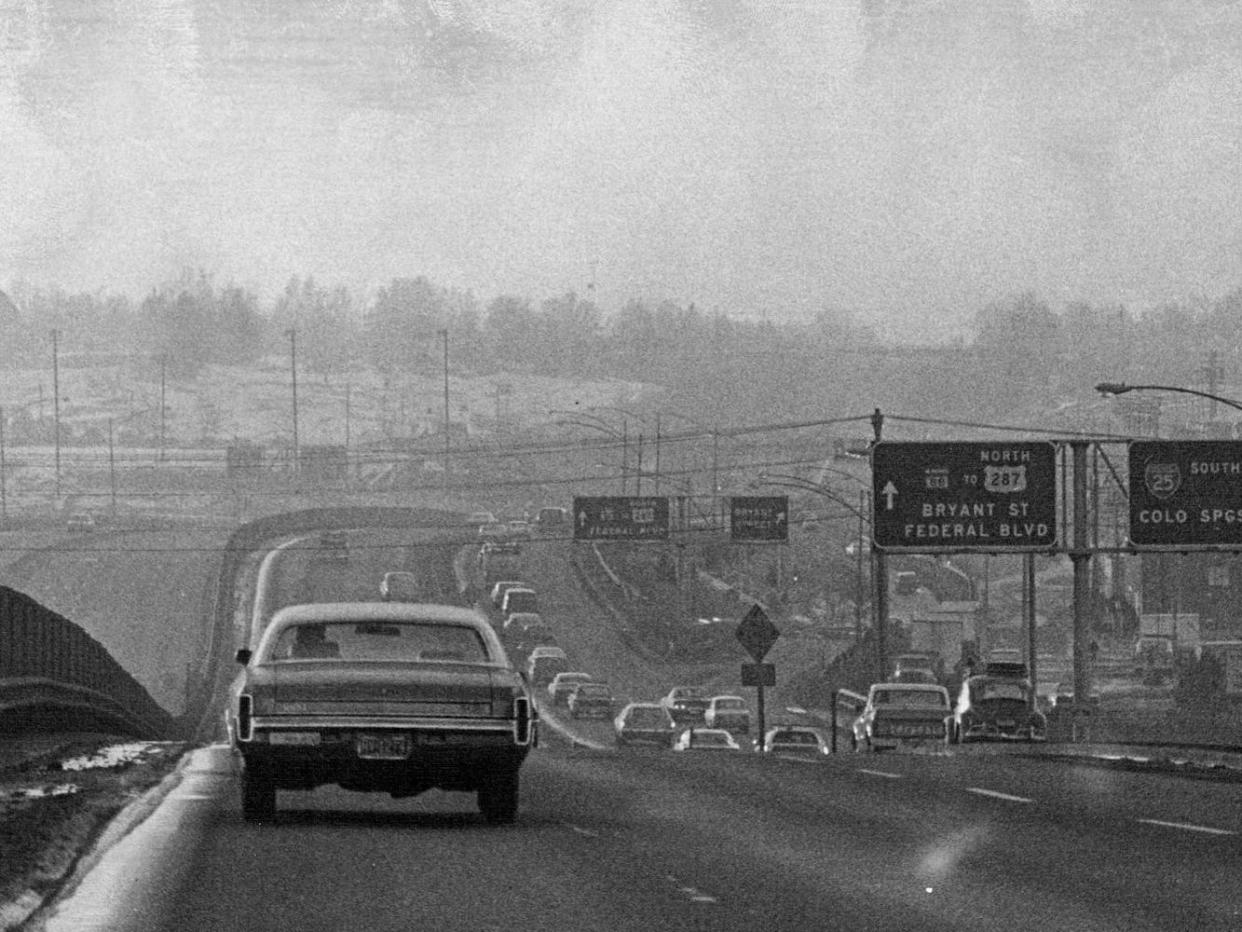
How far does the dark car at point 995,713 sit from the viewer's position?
201ft

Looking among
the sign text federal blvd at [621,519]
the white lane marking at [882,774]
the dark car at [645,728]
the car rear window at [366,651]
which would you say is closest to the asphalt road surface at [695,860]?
the white lane marking at [882,774]

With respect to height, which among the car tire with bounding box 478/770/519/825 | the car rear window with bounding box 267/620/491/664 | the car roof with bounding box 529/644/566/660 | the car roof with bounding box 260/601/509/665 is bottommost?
the car roof with bounding box 529/644/566/660

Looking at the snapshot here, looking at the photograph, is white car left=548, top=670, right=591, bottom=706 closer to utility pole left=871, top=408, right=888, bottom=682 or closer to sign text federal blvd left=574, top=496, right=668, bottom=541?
sign text federal blvd left=574, top=496, right=668, bottom=541

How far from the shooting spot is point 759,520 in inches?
4584

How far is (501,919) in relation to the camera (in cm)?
1437

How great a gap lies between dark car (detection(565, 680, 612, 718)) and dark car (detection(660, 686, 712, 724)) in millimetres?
2171

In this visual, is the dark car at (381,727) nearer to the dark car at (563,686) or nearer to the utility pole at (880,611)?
the utility pole at (880,611)

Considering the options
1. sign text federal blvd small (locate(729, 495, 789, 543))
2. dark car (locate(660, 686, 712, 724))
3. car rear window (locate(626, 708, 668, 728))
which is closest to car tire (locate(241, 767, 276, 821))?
car rear window (locate(626, 708, 668, 728))

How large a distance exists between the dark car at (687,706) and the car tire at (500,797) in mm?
77428

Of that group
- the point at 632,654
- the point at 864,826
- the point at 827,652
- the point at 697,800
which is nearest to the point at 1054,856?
the point at 864,826

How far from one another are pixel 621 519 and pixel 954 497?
179 feet

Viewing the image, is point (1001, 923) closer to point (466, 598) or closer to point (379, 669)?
point (379, 669)

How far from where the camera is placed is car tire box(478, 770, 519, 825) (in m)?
21.4

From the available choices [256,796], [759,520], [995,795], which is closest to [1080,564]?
[759,520]
